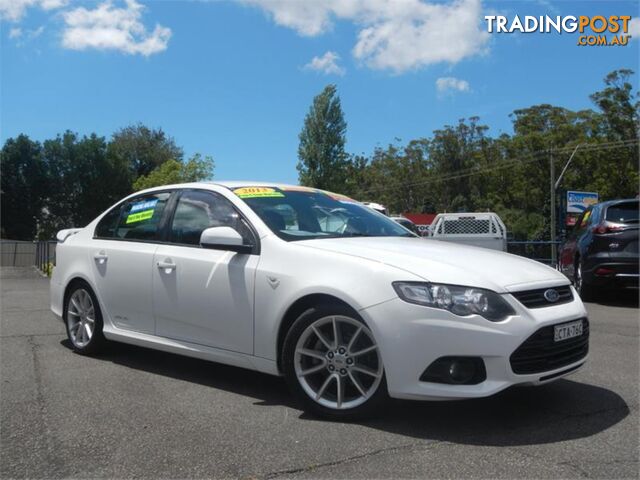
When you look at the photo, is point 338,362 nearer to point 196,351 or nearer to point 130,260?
point 196,351

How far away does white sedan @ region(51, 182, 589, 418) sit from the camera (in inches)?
138

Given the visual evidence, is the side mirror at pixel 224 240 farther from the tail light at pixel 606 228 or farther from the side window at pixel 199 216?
the tail light at pixel 606 228

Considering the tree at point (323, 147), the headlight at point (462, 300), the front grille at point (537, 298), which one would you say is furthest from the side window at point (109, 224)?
the tree at point (323, 147)

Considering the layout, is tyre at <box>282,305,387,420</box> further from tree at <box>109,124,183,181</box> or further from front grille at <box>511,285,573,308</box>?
tree at <box>109,124,183,181</box>

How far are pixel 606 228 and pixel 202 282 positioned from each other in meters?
6.68

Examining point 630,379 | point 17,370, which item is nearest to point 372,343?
point 630,379

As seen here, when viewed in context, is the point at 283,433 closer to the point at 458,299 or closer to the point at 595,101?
the point at 458,299

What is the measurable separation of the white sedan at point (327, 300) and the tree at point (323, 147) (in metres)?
49.6

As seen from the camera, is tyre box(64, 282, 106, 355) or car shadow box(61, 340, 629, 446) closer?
car shadow box(61, 340, 629, 446)

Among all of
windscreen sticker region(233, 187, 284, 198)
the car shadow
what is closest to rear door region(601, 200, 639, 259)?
the car shadow

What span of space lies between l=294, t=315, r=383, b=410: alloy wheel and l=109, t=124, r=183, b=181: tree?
74376 mm

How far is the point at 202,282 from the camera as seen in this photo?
4527mm

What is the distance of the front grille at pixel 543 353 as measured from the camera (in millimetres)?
3498

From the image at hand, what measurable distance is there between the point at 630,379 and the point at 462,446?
2124 mm
